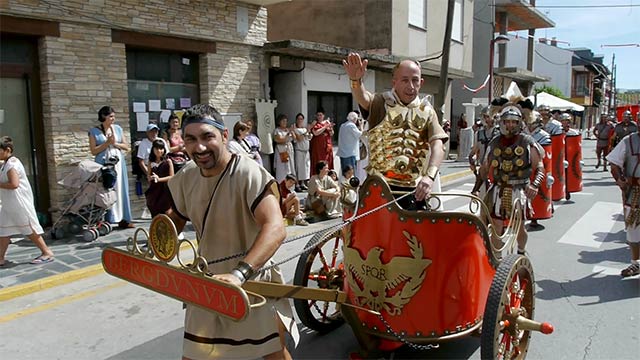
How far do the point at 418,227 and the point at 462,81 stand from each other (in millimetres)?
22963

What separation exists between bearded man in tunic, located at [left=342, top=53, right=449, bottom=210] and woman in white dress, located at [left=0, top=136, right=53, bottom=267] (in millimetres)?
4369

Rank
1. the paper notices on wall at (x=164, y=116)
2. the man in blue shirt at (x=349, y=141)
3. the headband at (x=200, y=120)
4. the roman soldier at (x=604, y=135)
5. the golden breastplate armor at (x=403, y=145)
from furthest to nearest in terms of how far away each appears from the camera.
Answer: the roman soldier at (x=604, y=135)
the man in blue shirt at (x=349, y=141)
the paper notices on wall at (x=164, y=116)
the golden breastplate armor at (x=403, y=145)
the headband at (x=200, y=120)

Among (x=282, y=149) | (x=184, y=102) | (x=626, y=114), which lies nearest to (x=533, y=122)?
(x=282, y=149)

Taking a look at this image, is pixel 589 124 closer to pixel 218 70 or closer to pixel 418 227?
pixel 218 70

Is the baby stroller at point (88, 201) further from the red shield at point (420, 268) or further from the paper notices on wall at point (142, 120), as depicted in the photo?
the red shield at point (420, 268)

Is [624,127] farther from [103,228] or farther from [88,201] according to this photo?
[88,201]

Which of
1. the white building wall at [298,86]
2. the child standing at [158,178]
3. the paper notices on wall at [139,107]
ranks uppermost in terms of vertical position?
the white building wall at [298,86]

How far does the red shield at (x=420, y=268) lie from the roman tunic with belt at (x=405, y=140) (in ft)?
1.21

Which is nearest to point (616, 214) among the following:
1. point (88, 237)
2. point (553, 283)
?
point (553, 283)

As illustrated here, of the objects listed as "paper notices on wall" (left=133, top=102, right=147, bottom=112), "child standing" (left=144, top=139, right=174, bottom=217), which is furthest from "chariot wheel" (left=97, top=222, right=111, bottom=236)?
"paper notices on wall" (left=133, top=102, right=147, bottom=112)

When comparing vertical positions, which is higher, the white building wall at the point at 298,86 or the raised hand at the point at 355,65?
the white building wall at the point at 298,86

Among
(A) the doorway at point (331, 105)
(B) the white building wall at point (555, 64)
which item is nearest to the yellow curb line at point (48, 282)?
(A) the doorway at point (331, 105)

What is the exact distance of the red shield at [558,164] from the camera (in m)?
8.85

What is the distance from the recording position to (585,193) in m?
12.0
